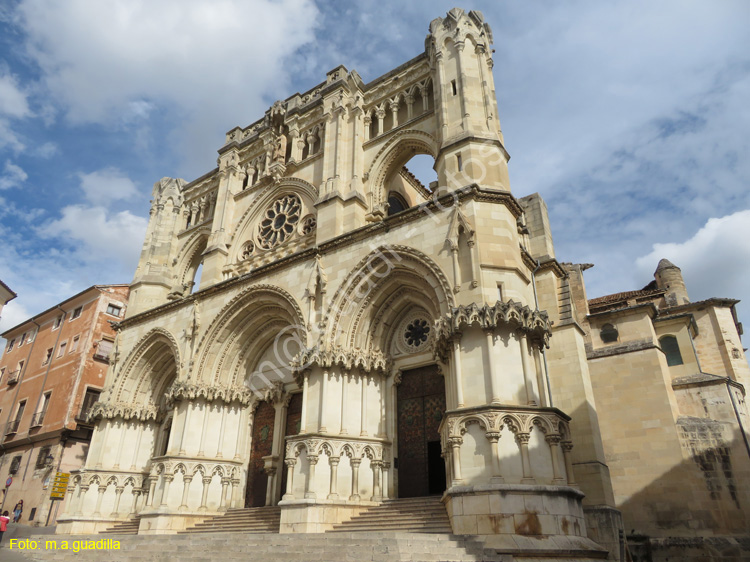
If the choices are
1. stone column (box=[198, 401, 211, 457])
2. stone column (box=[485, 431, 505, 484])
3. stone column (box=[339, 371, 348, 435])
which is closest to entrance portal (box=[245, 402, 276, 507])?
stone column (box=[198, 401, 211, 457])

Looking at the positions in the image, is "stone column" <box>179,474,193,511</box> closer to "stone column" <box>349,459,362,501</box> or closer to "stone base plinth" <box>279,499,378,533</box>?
"stone base plinth" <box>279,499,378,533</box>

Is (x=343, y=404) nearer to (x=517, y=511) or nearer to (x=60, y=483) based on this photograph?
(x=517, y=511)

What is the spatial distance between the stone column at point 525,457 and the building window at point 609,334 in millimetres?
10881

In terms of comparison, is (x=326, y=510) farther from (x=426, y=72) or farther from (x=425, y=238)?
(x=426, y=72)

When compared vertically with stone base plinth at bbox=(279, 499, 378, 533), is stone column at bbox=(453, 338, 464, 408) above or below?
above

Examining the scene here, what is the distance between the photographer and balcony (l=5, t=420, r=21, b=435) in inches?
1153

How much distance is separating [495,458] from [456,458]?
0.82 meters

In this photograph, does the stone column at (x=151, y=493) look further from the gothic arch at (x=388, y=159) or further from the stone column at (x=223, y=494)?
the gothic arch at (x=388, y=159)

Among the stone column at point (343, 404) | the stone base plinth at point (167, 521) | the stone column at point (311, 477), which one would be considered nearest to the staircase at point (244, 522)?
the stone base plinth at point (167, 521)

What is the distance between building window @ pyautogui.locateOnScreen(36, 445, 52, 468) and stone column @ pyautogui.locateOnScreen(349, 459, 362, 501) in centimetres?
1914

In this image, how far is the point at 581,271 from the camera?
22.2 meters

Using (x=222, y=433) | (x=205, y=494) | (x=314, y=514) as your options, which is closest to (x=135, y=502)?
(x=205, y=494)

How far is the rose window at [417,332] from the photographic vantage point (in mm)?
15688

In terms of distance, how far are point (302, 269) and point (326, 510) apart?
7.31 metres
